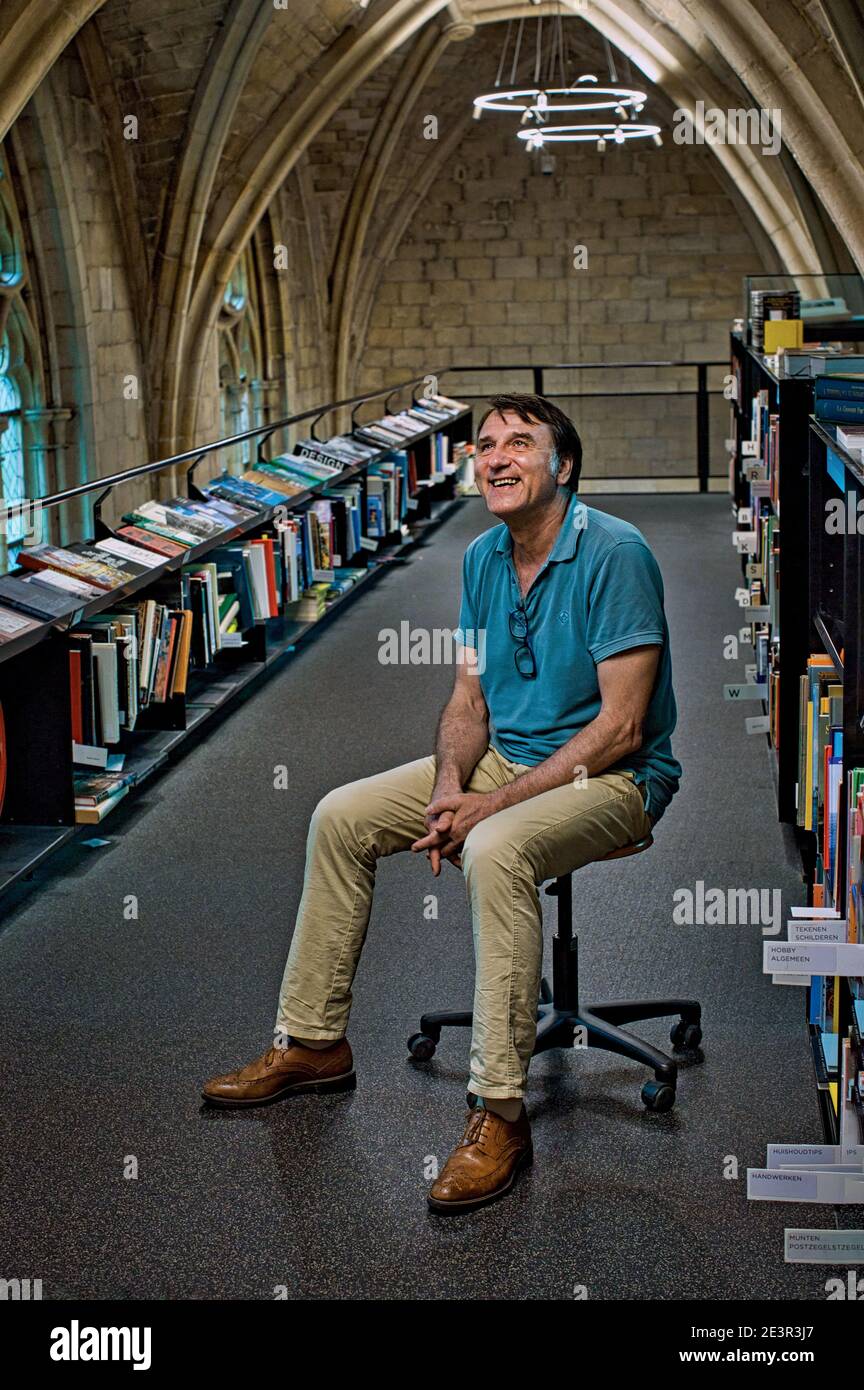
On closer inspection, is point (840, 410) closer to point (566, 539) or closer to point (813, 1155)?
point (566, 539)

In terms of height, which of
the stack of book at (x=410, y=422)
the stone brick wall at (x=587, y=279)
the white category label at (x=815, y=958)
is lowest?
the white category label at (x=815, y=958)

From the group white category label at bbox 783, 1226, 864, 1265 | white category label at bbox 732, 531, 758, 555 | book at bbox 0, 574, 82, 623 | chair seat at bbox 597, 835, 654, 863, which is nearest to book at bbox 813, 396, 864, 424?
chair seat at bbox 597, 835, 654, 863

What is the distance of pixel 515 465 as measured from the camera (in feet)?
10.2

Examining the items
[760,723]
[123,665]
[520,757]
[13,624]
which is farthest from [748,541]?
[520,757]

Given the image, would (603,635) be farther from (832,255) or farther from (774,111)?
(832,255)

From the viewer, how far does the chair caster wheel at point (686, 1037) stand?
333cm

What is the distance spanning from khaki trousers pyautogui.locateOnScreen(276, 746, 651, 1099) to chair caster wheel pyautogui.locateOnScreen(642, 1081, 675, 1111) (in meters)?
0.38

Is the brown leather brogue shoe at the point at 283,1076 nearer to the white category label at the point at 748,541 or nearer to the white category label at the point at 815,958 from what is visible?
the white category label at the point at 815,958

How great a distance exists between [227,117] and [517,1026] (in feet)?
29.9

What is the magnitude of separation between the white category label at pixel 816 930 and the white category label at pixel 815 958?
0.16ft

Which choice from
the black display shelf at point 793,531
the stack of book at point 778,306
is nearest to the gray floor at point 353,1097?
the black display shelf at point 793,531

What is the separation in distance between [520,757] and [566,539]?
42cm

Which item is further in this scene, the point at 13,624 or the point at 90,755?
the point at 90,755
